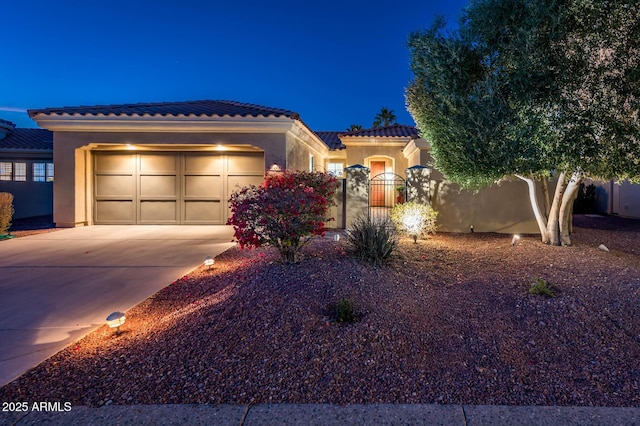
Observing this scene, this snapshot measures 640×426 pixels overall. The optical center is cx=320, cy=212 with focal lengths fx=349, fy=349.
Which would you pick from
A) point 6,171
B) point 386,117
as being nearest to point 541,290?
point 6,171

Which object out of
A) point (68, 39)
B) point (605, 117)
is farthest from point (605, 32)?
point (68, 39)

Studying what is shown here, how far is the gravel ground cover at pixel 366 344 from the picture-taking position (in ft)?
8.78

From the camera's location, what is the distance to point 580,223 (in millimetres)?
12602

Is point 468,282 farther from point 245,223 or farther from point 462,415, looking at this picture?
point 245,223

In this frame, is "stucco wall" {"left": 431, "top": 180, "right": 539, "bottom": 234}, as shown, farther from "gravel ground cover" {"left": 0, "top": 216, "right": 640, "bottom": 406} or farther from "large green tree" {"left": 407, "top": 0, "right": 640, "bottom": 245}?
"gravel ground cover" {"left": 0, "top": 216, "right": 640, "bottom": 406}

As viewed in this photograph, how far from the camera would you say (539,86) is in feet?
19.1

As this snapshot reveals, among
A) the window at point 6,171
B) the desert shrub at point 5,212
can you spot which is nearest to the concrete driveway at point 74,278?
the desert shrub at point 5,212

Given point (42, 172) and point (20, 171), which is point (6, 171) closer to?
point (20, 171)

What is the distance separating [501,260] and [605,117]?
2.78 meters

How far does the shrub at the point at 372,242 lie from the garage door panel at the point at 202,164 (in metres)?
8.23

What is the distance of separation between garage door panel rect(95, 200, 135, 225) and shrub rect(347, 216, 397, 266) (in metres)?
10.2

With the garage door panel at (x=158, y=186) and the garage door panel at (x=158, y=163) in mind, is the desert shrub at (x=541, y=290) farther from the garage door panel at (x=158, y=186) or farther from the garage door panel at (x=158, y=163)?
the garage door panel at (x=158, y=163)

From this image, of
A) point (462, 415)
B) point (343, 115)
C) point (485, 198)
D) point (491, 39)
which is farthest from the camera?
point (343, 115)

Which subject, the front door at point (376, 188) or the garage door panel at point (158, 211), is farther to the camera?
the front door at point (376, 188)
